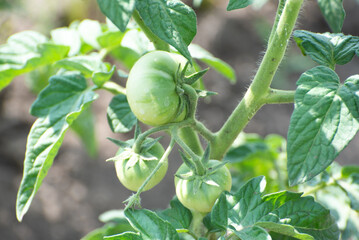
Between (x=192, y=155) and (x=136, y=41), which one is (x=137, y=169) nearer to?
(x=192, y=155)

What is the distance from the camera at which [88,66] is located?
3.27ft

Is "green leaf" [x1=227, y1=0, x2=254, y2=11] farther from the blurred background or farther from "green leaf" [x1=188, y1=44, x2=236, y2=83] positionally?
the blurred background

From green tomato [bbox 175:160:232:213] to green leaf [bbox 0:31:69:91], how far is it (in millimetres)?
494

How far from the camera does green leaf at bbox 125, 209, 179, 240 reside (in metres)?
0.77

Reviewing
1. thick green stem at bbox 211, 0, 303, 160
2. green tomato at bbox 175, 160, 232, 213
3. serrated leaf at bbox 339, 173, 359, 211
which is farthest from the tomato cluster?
serrated leaf at bbox 339, 173, 359, 211

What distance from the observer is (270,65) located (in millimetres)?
833

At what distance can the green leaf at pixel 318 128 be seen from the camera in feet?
2.18

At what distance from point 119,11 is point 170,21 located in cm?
10

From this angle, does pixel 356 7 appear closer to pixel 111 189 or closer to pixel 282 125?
pixel 282 125

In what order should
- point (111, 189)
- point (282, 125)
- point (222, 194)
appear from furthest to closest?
point (282, 125)
point (111, 189)
point (222, 194)

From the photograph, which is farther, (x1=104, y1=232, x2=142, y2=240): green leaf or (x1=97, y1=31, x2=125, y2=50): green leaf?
(x1=97, y1=31, x2=125, y2=50): green leaf

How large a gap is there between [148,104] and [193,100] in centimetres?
9

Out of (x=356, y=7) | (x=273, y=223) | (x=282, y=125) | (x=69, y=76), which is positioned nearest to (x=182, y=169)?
(x=273, y=223)

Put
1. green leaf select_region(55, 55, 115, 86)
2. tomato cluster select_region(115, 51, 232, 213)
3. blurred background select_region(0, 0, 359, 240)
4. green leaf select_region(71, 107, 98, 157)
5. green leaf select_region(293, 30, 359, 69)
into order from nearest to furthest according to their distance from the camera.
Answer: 1. tomato cluster select_region(115, 51, 232, 213)
2. green leaf select_region(293, 30, 359, 69)
3. green leaf select_region(55, 55, 115, 86)
4. green leaf select_region(71, 107, 98, 157)
5. blurred background select_region(0, 0, 359, 240)
